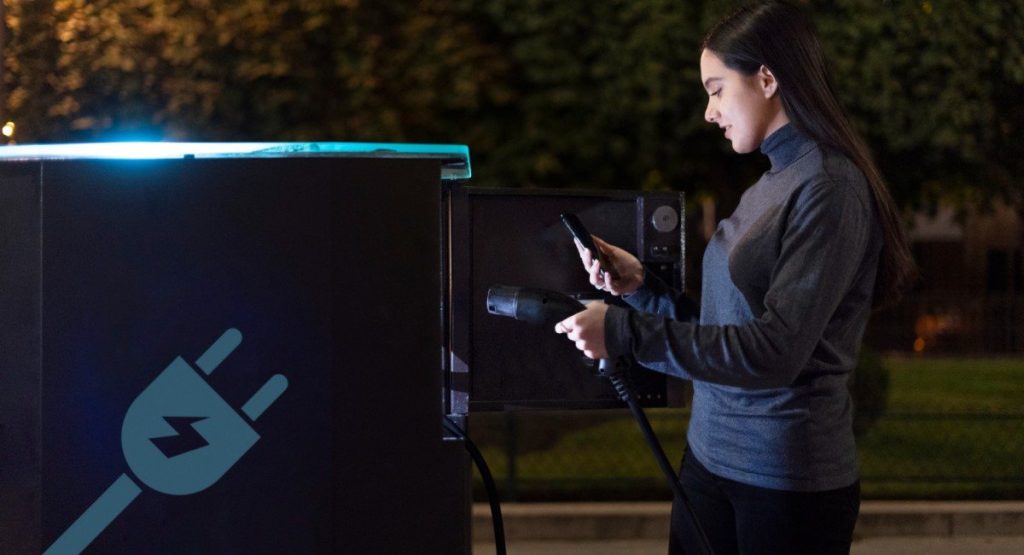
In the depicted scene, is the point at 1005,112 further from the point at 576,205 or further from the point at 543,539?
the point at 576,205

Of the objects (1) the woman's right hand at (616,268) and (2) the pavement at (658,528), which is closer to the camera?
(1) the woman's right hand at (616,268)

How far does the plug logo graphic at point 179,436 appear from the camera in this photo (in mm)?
1649

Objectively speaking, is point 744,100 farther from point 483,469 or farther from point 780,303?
point 483,469

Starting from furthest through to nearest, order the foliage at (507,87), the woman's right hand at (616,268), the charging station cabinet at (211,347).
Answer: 1. the foliage at (507,87)
2. the woman's right hand at (616,268)
3. the charging station cabinet at (211,347)

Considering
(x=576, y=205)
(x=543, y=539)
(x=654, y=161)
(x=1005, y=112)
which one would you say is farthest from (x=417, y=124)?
(x=576, y=205)

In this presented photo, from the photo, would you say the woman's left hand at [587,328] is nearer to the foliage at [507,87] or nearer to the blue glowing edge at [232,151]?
the blue glowing edge at [232,151]

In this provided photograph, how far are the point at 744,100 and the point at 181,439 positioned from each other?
43.8 inches

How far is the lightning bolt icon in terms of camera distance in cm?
165

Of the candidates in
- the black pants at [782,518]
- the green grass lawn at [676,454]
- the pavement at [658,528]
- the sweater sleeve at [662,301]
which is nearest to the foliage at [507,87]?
the green grass lawn at [676,454]

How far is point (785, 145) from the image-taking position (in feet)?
6.63

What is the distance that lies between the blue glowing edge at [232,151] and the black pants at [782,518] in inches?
31.5

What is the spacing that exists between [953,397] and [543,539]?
763 centimetres

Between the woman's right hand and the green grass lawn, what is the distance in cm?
465

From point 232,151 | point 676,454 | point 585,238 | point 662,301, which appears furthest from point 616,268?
point 676,454
